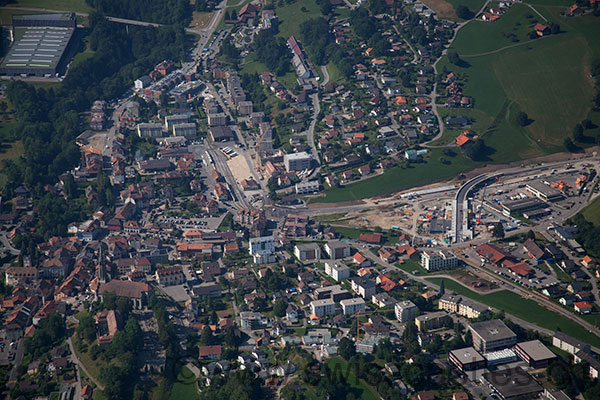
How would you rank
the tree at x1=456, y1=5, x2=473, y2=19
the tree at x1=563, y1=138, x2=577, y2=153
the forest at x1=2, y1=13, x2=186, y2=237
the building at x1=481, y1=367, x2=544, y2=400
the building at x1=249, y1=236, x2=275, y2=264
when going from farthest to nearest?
the tree at x1=456, y1=5, x2=473, y2=19, the tree at x1=563, y1=138, x2=577, y2=153, the forest at x1=2, y1=13, x2=186, y2=237, the building at x1=249, y1=236, x2=275, y2=264, the building at x1=481, y1=367, x2=544, y2=400

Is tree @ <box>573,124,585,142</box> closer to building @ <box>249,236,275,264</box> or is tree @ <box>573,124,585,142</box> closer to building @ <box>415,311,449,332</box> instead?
building @ <box>415,311,449,332</box>

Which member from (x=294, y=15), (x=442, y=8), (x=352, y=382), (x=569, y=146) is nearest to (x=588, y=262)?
(x=569, y=146)

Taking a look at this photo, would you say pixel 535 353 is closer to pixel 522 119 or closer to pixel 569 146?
pixel 569 146

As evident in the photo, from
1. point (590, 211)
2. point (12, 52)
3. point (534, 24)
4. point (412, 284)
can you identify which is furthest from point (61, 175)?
point (534, 24)

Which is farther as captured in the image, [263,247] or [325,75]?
[325,75]

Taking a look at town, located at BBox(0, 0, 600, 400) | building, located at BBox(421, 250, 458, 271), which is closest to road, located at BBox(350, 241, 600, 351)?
town, located at BBox(0, 0, 600, 400)
